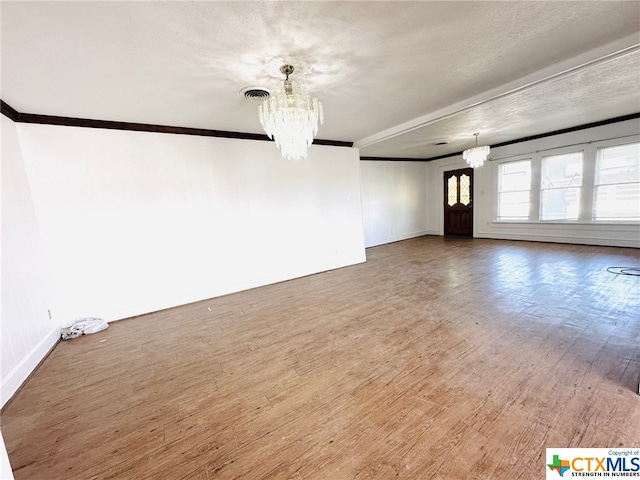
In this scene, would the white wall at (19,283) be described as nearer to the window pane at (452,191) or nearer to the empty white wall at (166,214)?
the empty white wall at (166,214)

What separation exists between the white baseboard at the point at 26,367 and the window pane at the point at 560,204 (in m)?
9.38

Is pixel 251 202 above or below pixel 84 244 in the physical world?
above

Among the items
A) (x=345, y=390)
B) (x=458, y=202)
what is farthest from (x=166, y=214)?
(x=458, y=202)

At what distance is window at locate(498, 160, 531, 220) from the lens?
6598mm

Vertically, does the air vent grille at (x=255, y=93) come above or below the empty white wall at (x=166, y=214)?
above

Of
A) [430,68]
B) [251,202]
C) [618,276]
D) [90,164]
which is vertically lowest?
[618,276]

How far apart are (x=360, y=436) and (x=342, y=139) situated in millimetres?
4742

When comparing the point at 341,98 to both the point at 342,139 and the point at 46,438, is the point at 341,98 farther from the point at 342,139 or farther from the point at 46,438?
the point at 46,438

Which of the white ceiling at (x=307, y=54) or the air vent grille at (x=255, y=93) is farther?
the air vent grille at (x=255, y=93)

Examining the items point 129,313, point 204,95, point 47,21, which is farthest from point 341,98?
point 129,313

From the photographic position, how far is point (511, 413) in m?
1.51

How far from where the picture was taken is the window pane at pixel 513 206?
6670mm

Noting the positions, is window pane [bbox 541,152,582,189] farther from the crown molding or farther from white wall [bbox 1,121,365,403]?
the crown molding

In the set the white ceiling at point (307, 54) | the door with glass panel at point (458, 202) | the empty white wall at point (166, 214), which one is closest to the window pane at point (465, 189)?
the door with glass panel at point (458, 202)
